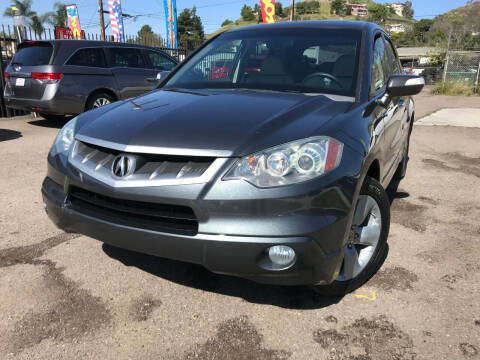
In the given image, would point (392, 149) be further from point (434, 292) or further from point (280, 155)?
point (280, 155)

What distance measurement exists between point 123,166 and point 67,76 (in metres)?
6.48

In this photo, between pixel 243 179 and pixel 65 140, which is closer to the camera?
pixel 243 179

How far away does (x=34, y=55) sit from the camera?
776cm

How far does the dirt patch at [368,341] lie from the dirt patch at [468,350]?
243 millimetres

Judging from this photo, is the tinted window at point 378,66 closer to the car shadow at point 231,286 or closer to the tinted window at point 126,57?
the car shadow at point 231,286

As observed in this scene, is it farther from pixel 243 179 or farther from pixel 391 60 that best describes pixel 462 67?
pixel 243 179

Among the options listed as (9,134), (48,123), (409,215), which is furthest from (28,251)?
(48,123)

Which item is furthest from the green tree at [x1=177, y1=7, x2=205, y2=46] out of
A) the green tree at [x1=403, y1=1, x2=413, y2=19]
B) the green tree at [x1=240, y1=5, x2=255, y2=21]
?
the green tree at [x1=403, y1=1, x2=413, y2=19]

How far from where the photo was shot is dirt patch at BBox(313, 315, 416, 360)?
1.98 metres

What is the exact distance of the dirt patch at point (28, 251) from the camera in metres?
2.87

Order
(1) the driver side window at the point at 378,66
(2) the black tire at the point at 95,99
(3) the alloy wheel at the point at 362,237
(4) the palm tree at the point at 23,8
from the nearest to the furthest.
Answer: (3) the alloy wheel at the point at 362,237
(1) the driver side window at the point at 378,66
(2) the black tire at the point at 95,99
(4) the palm tree at the point at 23,8

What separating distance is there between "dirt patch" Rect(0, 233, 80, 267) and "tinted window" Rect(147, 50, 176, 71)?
6.62 meters

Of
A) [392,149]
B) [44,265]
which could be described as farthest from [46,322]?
[392,149]

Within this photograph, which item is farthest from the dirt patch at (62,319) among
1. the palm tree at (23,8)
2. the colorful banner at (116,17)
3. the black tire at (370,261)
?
the palm tree at (23,8)
